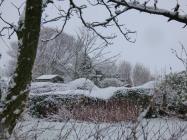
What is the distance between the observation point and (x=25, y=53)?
222 inches

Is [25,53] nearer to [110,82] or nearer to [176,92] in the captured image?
[176,92]

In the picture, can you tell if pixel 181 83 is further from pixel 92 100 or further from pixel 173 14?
pixel 173 14

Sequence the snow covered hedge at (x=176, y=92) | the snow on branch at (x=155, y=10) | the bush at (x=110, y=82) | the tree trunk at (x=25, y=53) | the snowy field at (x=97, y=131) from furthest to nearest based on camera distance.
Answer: the bush at (x=110, y=82)
the snow covered hedge at (x=176, y=92)
the snow on branch at (x=155, y=10)
the tree trunk at (x=25, y=53)
the snowy field at (x=97, y=131)

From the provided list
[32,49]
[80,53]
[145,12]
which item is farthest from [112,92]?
[80,53]

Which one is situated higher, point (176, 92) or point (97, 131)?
point (176, 92)

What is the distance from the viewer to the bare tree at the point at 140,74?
228ft

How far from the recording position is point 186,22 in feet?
25.4

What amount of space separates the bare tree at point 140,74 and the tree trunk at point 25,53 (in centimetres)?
6256

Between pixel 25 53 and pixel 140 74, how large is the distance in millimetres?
66142

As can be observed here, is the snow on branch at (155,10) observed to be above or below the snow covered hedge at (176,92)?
above

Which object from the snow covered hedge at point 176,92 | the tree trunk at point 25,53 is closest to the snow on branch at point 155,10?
the tree trunk at point 25,53

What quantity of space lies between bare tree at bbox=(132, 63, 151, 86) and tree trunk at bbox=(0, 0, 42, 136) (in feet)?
205

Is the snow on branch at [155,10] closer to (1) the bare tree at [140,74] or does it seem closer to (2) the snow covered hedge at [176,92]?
(2) the snow covered hedge at [176,92]

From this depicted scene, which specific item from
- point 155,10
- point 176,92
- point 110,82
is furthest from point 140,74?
point 155,10
